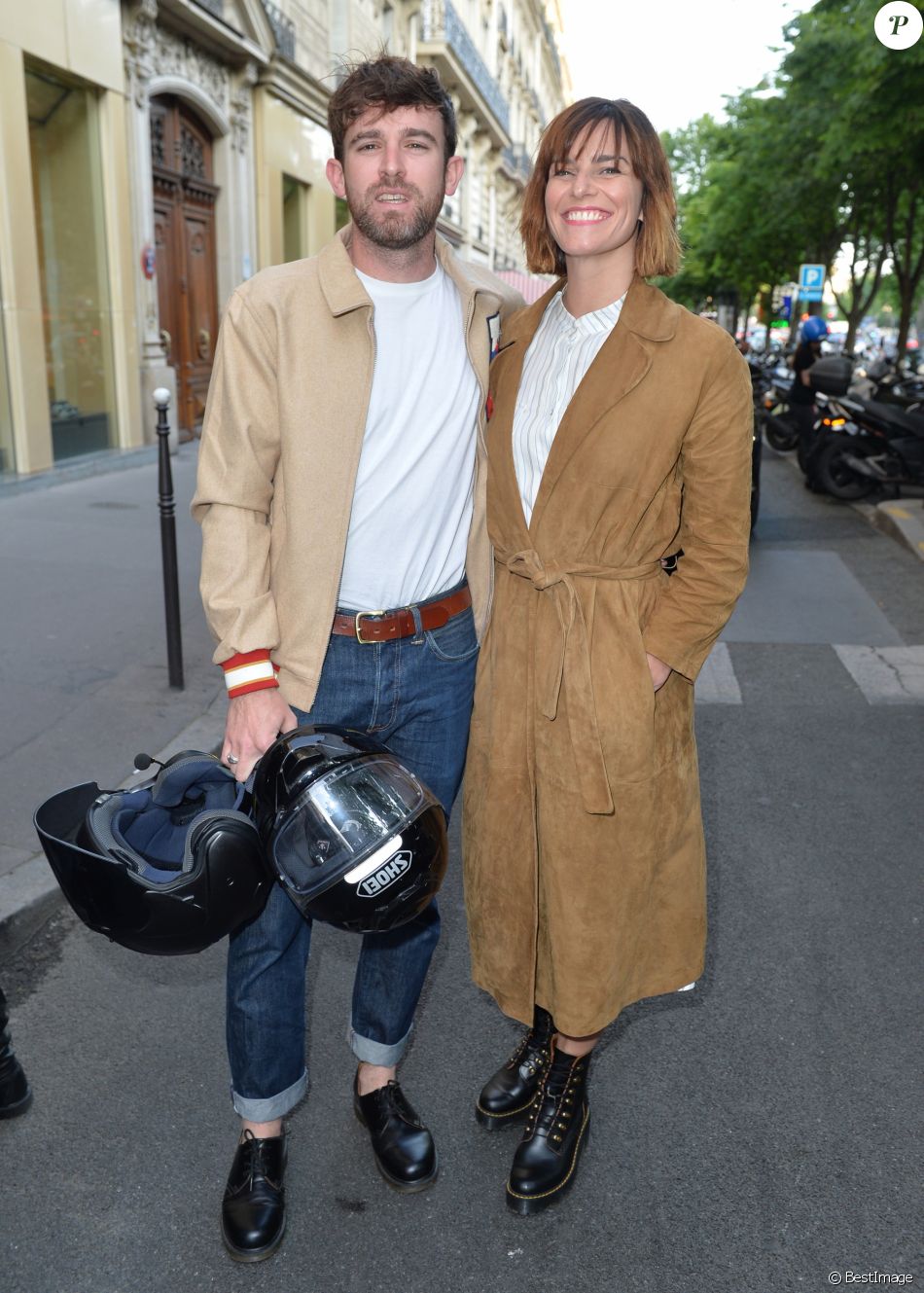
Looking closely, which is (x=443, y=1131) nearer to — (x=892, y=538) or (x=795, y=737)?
(x=795, y=737)

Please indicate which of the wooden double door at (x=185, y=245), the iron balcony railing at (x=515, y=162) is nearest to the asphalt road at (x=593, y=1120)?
the wooden double door at (x=185, y=245)

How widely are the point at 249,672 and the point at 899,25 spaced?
981cm

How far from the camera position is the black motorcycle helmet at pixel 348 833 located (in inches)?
73.2

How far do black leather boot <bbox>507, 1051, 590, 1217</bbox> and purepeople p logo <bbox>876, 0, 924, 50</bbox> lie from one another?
935 cm

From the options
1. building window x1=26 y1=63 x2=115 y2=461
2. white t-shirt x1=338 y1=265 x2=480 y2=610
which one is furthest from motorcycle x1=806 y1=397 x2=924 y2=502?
white t-shirt x1=338 y1=265 x2=480 y2=610

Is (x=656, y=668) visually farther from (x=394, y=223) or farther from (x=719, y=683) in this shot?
(x=719, y=683)

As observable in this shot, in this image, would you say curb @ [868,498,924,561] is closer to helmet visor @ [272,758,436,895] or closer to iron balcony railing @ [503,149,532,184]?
helmet visor @ [272,758,436,895]

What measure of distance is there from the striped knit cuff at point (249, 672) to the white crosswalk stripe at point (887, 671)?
4361mm

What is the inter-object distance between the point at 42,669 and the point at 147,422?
8.96 m

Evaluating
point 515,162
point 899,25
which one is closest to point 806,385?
point 899,25

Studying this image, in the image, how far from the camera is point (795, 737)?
204 inches

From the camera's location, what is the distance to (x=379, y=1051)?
98.0 inches

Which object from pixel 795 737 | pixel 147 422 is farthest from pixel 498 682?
pixel 147 422

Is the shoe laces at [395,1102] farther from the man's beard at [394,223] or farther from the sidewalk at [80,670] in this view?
the man's beard at [394,223]
